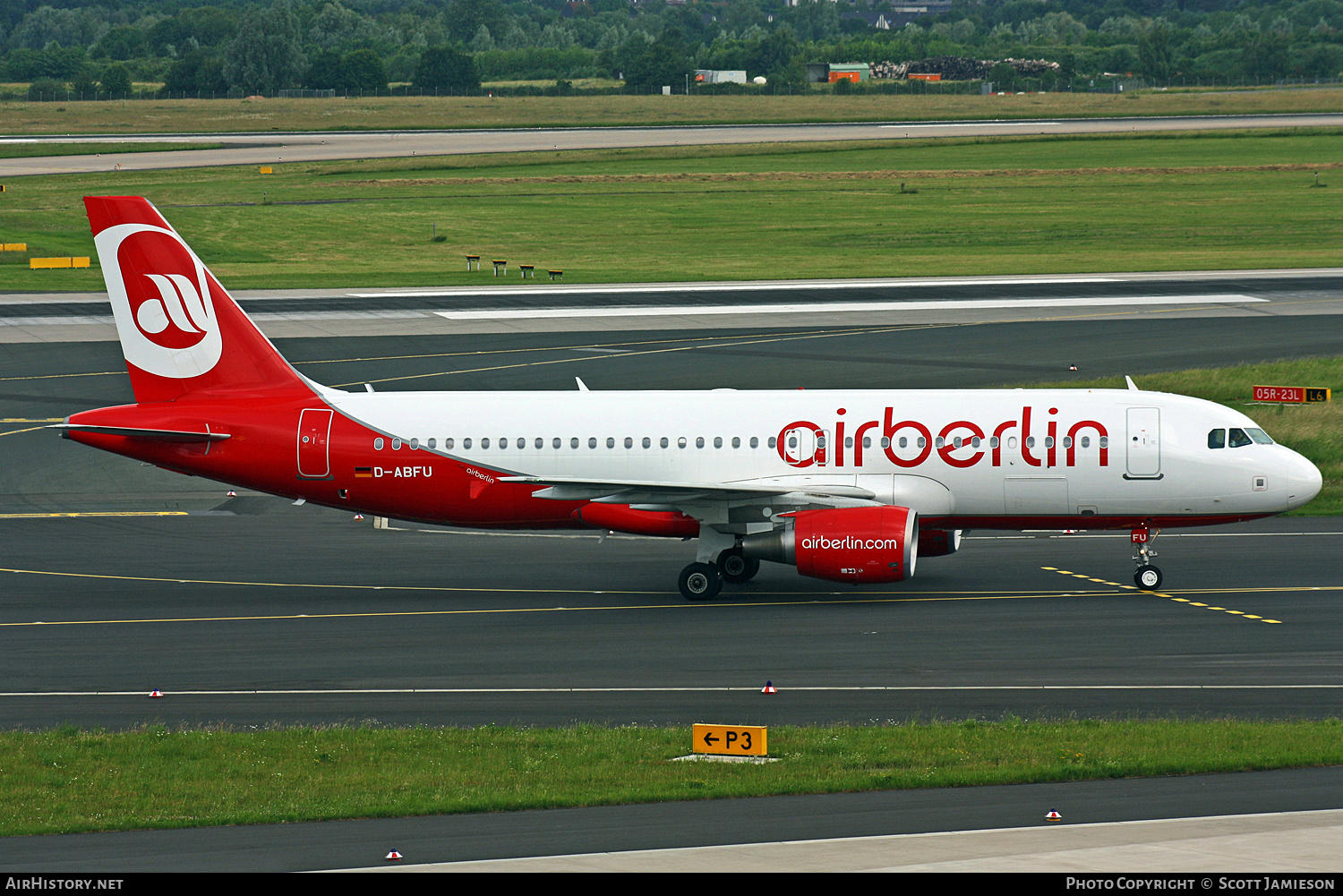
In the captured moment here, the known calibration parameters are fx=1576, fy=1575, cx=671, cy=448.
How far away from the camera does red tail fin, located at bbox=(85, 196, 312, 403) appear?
38875 millimetres

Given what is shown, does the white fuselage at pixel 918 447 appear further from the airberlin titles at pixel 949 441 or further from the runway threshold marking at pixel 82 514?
the runway threshold marking at pixel 82 514

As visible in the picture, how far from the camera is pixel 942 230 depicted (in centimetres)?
11788

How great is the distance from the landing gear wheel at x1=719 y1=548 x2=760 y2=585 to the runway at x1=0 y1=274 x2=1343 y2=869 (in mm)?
844

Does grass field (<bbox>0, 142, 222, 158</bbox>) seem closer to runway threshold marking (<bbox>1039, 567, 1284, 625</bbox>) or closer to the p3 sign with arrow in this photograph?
runway threshold marking (<bbox>1039, 567, 1284, 625</bbox>)

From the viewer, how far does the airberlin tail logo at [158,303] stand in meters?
38.9

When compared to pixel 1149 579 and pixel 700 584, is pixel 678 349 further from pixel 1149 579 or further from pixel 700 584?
pixel 1149 579

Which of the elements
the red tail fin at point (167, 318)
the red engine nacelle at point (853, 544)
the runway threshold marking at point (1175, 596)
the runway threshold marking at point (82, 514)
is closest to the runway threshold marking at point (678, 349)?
the runway threshold marking at point (82, 514)

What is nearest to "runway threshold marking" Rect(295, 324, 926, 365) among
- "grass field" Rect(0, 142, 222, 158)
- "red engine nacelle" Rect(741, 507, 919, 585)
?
"red engine nacelle" Rect(741, 507, 919, 585)

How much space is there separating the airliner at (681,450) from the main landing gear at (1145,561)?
52 millimetres

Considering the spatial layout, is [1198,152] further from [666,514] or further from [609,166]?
[666,514]

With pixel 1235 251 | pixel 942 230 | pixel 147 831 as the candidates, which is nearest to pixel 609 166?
pixel 942 230

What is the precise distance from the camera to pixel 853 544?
1405 inches

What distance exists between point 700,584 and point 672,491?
2460 mm

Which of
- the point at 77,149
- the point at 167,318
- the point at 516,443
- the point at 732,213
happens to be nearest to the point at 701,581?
the point at 516,443
